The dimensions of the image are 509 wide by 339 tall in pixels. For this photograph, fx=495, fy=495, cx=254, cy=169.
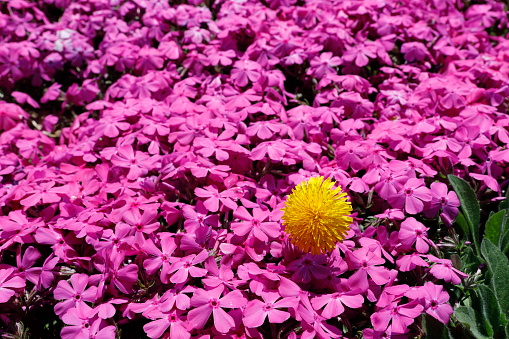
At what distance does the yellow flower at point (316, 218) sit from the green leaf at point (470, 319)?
44cm

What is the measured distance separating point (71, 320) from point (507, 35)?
2.92m

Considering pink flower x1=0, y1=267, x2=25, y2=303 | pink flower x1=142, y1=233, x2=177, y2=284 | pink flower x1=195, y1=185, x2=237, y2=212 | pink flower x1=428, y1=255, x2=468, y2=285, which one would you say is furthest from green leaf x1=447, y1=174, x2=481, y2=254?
pink flower x1=0, y1=267, x2=25, y2=303

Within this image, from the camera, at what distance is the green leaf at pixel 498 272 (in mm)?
1687

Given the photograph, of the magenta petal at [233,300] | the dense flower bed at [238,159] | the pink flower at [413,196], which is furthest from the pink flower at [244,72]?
the magenta petal at [233,300]

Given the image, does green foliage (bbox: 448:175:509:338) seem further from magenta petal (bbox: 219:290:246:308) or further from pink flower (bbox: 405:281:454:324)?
magenta petal (bbox: 219:290:246:308)

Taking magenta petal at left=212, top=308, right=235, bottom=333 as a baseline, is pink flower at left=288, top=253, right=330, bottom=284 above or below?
above

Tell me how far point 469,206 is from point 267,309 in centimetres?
90

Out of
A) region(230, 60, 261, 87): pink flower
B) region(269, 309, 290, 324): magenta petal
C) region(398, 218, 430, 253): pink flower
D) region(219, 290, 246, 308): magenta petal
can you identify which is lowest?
region(219, 290, 246, 308): magenta petal

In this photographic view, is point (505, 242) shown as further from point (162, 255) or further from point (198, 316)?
point (162, 255)

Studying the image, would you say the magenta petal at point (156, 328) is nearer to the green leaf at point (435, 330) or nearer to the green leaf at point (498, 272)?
the green leaf at point (435, 330)

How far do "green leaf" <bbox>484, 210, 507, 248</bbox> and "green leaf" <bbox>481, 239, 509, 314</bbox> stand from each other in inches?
5.9

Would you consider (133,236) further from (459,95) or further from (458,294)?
(459,95)

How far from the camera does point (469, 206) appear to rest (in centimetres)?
189

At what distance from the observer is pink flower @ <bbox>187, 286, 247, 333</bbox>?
154 centimetres
